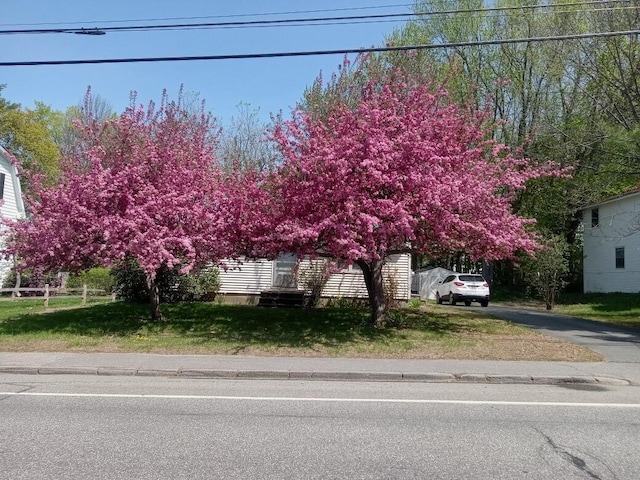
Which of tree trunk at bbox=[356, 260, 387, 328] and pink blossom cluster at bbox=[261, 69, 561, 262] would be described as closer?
pink blossom cluster at bbox=[261, 69, 561, 262]

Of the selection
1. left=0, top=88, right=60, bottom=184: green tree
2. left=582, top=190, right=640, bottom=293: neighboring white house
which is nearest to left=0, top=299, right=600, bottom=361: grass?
left=582, top=190, right=640, bottom=293: neighboring white house

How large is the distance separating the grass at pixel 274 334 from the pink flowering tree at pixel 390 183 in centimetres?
213

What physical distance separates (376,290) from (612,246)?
870 inches

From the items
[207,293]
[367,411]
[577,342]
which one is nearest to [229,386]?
[367,411]

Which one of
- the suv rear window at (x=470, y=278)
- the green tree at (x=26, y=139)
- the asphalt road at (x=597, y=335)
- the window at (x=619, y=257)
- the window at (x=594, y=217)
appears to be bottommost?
the asphalt road at (x=597, y=335)

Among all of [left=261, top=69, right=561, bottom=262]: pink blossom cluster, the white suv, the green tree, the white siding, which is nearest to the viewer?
[left=261, top=69, right=561, bottom=262]: pink blossom cluster

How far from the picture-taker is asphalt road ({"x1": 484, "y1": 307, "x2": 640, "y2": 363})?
1199cm

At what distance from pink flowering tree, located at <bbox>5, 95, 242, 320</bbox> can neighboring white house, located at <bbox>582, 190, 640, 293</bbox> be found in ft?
72.0

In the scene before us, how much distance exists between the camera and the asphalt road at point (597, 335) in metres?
12.0

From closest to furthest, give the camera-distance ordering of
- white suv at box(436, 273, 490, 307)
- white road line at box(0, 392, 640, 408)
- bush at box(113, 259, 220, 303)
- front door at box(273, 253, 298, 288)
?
white road line at box(0, 392, 640, 408) < bush at box(113, 259, 220, 303) < front door at box(273, 253, 298, 288) < white suv at box(436, 273, 490, 307)

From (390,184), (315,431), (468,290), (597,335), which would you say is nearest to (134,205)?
(390,184)

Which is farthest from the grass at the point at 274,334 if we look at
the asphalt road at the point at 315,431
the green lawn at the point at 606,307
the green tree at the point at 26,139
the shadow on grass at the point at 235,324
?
the green tree at the point at 26,139

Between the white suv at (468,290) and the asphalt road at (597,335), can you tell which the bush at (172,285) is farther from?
the white suv at (468,290)

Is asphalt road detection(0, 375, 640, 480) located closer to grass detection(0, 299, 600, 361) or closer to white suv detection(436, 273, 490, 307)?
grass detection(0, 299, 600, 361)
